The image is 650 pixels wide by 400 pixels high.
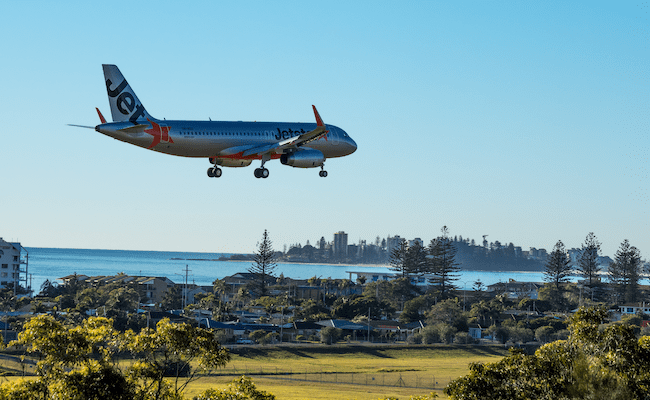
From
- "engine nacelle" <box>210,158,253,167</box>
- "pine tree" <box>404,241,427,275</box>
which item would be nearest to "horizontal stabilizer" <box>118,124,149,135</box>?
"engine nacelle" <box>210,158,253,167</box>

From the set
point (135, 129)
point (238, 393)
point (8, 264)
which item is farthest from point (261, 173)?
point (8, 264)

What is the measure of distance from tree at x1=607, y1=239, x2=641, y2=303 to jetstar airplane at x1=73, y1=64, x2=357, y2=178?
147749mm

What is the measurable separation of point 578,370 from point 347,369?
6261 centimetres

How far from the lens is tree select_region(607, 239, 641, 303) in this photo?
550 ft

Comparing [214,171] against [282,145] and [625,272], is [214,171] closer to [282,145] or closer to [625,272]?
[282,145]

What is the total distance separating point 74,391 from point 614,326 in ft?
41.4

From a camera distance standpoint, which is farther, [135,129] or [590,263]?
[590,263]

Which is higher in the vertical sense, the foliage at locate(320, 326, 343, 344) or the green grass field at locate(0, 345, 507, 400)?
the foliage at locate(320, 326, 343, 344)

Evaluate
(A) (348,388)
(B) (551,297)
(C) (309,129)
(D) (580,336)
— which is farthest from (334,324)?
(D) (580,336)

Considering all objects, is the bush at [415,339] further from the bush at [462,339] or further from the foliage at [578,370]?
the foliage at [578,370]

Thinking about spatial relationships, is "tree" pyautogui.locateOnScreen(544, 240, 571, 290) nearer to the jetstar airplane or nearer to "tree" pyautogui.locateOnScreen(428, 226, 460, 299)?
"tree" pyautogui.locateOnScreen(428, 226, 460, 299)

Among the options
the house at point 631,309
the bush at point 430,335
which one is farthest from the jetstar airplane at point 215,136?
the house at point 631,309

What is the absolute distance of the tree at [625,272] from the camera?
167500 millimetres

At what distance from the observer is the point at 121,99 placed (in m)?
32.2
